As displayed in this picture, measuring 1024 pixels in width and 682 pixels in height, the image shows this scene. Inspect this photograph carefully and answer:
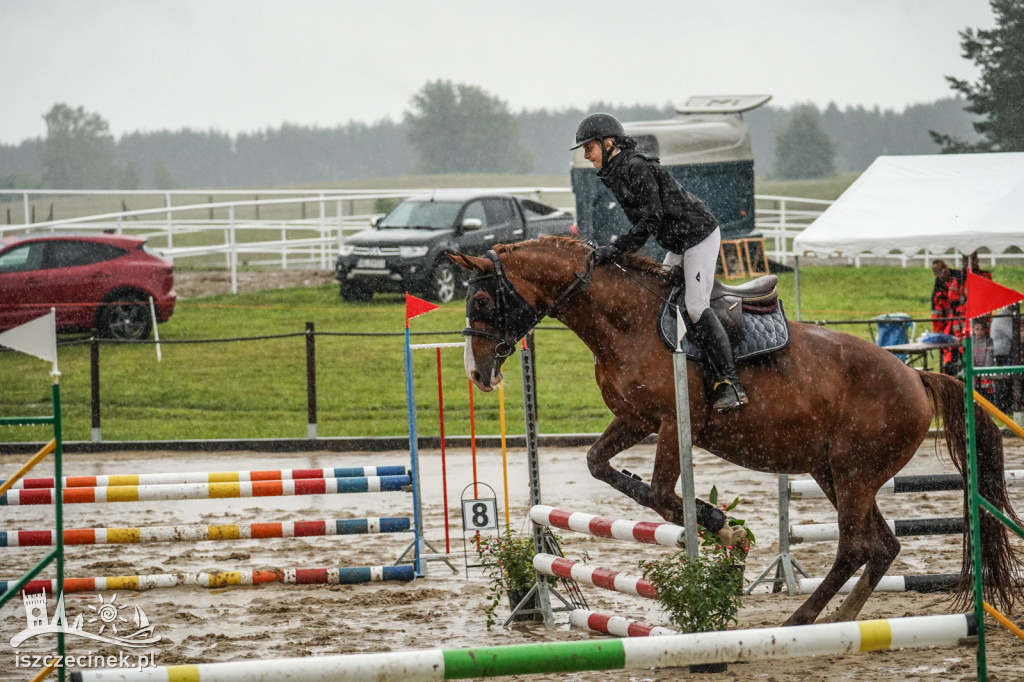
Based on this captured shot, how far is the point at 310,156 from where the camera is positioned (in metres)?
108

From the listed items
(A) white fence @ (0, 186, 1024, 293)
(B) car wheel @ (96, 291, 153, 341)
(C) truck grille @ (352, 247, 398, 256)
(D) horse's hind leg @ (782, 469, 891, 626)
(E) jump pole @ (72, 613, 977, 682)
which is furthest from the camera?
(A) white fence @ (0, 186, 1024, 293)

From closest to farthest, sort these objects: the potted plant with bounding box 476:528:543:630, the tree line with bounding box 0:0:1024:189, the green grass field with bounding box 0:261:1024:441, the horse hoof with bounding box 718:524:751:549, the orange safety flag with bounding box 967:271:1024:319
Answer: the orange safety flag with bounding box 967:271:1024:319 → the horse hoof with bounding box 718:524:751:549 → the potted plant with bounding box 476:528:543:630 → the green grass field with bounding box 0:261:1024:441 → the tree line with bounding box 0:0:1024:189

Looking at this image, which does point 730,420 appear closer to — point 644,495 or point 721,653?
point 644,495

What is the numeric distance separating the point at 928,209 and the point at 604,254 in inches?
342

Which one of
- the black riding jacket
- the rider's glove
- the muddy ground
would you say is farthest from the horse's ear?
the muddy ground

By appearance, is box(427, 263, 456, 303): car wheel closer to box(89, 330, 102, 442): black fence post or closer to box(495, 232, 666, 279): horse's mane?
box(89, 330, 102, 442): black fence post

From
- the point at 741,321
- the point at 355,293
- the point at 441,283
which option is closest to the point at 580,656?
the point at 741,321

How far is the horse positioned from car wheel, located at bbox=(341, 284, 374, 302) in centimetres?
1346

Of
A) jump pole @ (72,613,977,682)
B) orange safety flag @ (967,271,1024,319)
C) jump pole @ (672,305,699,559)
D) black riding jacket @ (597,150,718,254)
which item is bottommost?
jump pole @ (72,613,977,682)

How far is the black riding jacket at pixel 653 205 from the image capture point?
18.4ft

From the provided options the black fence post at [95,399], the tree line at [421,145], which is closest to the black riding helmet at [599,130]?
the black fence post at [95,399]

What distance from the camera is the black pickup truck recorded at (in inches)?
727

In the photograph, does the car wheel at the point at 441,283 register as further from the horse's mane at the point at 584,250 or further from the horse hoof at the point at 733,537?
the horse hoof at the point at 733,537

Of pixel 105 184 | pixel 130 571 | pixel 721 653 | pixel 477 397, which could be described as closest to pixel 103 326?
pixel 477 397
